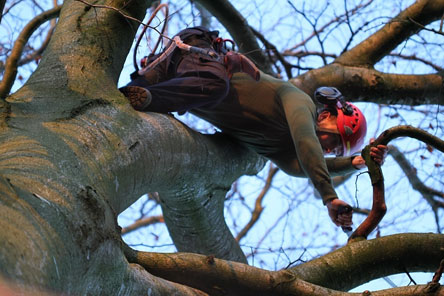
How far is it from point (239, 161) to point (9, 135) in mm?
1500

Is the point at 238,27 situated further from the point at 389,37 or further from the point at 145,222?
the point at 145,222

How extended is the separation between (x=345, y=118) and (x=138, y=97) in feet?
4.45

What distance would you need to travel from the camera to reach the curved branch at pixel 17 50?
2.96 metres

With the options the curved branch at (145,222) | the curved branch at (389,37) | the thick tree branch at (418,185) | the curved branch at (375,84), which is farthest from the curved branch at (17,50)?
the curved branch at (145,222)

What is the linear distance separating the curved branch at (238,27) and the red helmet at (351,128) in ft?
2.56

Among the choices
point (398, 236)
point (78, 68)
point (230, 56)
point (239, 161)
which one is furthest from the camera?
point (239, 161)

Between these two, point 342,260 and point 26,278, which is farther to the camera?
point 342,260

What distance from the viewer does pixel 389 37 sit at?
13.3ft

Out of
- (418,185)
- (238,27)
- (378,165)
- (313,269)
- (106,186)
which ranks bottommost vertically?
(106,186)

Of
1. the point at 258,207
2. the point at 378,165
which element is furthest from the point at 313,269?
the point at 258,207

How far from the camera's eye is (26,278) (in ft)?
4.68

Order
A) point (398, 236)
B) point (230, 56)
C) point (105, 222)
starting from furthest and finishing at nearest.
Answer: point (230, 56)
point (398, 236)
point (105, 222)

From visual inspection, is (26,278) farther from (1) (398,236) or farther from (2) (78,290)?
(1) (398,236)

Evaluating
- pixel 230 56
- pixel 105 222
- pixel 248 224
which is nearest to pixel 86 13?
pixel 230 56
